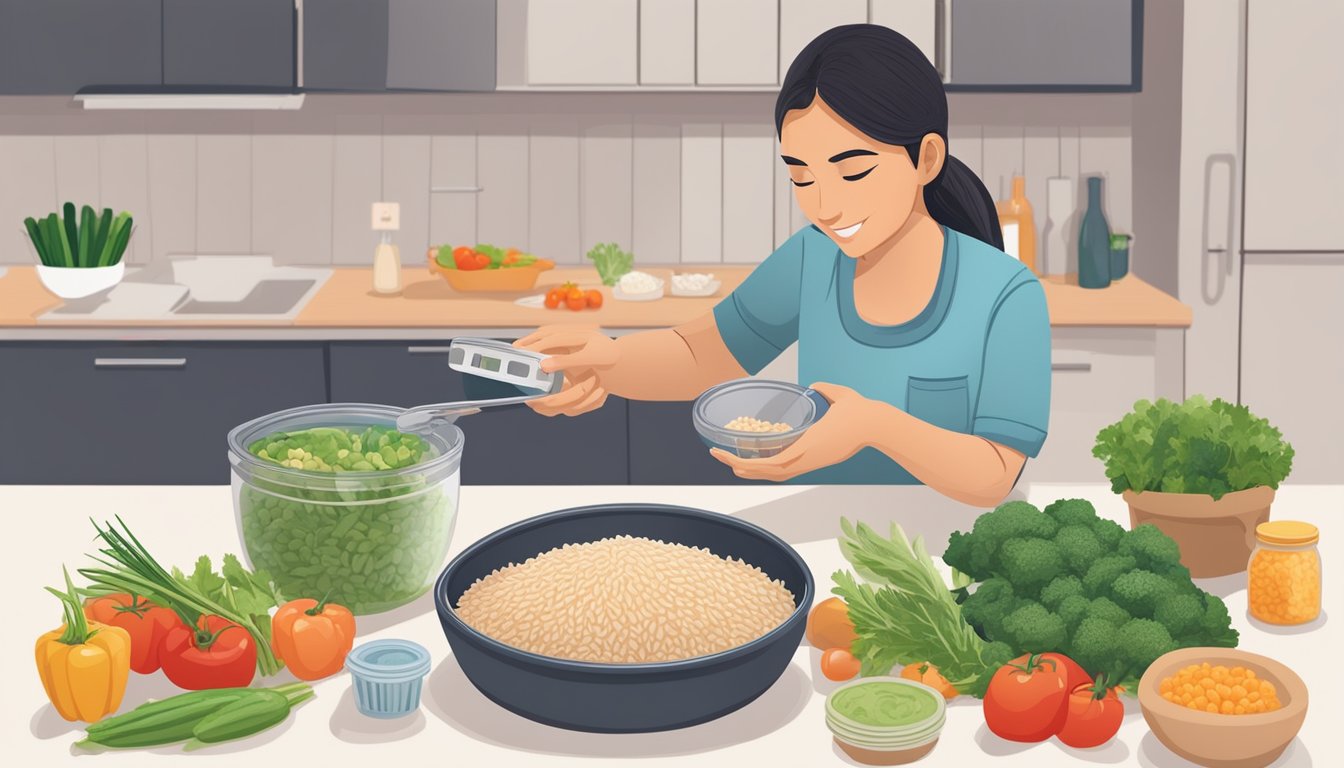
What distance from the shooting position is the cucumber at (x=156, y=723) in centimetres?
A: 151

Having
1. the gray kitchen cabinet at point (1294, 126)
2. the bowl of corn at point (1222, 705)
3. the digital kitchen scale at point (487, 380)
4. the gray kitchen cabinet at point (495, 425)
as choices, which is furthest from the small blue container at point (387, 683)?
the gray kitchen cabinet at point (1294, 126)

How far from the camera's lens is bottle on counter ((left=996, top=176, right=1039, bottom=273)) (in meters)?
4.24

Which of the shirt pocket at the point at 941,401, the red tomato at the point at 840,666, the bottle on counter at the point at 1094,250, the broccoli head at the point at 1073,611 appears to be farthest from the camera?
the bottle on counter at the point at 1094,250

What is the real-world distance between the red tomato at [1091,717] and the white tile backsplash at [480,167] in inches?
118

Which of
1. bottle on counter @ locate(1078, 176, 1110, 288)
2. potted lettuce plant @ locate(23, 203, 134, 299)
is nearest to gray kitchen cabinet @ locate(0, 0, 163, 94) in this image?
potted lettuce plant @ locate(23, 203, 134, 299)

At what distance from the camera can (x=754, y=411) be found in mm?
2035

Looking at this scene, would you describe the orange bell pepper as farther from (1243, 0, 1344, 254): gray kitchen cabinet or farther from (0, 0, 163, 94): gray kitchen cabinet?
(1243, 0, 1344, 254): gray kitchen cabinet

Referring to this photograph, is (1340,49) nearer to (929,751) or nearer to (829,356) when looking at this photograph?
(829,356)

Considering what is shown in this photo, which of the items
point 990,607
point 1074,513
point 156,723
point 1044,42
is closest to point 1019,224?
point 1044,42

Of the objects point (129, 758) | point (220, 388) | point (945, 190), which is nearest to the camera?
point (129, 758)

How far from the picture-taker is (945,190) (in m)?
2.24

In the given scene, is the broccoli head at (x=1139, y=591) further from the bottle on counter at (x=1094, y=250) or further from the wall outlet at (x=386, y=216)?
the wall outlet at (x=386, y=216)

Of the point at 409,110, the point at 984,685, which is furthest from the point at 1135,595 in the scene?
the point at 409,110

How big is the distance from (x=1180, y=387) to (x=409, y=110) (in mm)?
2172
